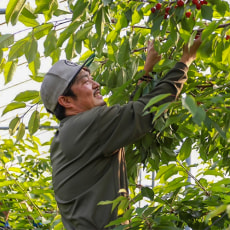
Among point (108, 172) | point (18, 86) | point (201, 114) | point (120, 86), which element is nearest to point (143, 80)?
point (120, 86)

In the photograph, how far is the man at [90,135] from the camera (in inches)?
92.5

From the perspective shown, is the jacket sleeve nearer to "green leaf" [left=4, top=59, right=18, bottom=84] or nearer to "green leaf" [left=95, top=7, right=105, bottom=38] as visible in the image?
"green leaf" [left=95, top=7, right=105, bottom=38]

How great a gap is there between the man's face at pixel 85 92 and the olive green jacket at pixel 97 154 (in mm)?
100

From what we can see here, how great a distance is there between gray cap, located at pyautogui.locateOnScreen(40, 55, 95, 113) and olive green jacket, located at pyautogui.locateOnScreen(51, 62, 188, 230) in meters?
0.15

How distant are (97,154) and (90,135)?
0.29 ft

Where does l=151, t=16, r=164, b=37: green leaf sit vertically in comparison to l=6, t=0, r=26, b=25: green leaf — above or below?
below

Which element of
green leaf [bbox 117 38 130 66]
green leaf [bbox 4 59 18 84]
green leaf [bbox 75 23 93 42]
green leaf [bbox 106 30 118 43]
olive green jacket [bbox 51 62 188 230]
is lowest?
olive green jacket [bbox 51 62 188 230]

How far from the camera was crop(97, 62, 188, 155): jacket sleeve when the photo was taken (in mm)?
2318

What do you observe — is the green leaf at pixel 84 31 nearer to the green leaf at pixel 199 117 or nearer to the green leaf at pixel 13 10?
the green leaf at pixel 13 10

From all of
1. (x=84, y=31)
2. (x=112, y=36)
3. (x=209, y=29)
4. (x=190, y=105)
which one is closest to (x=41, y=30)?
(x=84, y=31)

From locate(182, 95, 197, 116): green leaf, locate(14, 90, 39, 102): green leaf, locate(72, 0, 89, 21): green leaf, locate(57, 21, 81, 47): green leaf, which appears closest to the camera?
locate(182, 95, 197, 116): green leaf

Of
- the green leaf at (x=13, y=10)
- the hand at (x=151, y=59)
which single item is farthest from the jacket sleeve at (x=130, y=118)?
the green leaf at (x=13, y=10)

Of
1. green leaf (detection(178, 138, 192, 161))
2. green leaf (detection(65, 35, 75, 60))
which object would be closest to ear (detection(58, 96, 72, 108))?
green leaf (detection(65, 35, 75, 60))

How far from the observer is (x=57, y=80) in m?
2.64
